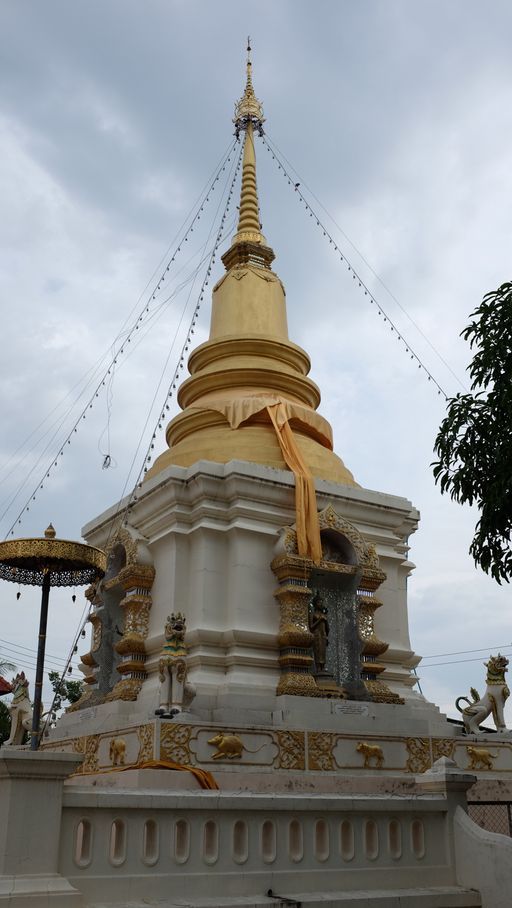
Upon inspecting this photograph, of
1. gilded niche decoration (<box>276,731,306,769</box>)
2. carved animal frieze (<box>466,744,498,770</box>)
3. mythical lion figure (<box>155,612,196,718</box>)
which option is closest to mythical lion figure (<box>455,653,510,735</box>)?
carved animal frieze (<box>466,744,498,770</box>)

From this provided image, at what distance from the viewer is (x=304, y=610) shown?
13156 millimetres

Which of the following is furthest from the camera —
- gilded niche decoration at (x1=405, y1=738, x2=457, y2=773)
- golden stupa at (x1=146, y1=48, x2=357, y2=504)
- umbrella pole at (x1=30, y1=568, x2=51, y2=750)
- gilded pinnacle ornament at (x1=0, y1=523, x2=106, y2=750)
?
golden stupa at (x1=146, y1=48, x2=357, y2=504)

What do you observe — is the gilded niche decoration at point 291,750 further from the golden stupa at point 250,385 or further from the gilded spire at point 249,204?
the gilded spire at point 249,204

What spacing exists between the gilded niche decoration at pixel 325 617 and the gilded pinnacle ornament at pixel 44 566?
343 centimetres

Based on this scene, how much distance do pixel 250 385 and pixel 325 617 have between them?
17.1 feet

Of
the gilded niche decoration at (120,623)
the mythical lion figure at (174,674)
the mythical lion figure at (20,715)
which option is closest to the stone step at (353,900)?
the mythical lion figure at (174,674)

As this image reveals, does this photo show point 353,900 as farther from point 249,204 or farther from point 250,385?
point 249,204

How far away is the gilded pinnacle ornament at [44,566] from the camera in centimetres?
909

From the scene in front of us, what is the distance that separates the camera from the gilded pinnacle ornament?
Answer: 9.09 metres

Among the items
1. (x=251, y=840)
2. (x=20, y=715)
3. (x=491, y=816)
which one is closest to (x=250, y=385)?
(x=20, y=715)

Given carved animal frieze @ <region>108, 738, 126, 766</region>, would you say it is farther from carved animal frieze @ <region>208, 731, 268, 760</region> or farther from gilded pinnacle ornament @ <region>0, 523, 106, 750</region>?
gilded pinnacle ornament @ <region>0, 523, 106, 750</region>

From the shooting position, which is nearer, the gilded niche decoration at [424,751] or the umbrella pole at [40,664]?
the umbrella pole at [40,664]

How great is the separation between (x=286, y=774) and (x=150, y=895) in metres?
5.48

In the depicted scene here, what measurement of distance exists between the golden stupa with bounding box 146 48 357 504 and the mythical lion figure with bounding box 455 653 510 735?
4.00m
